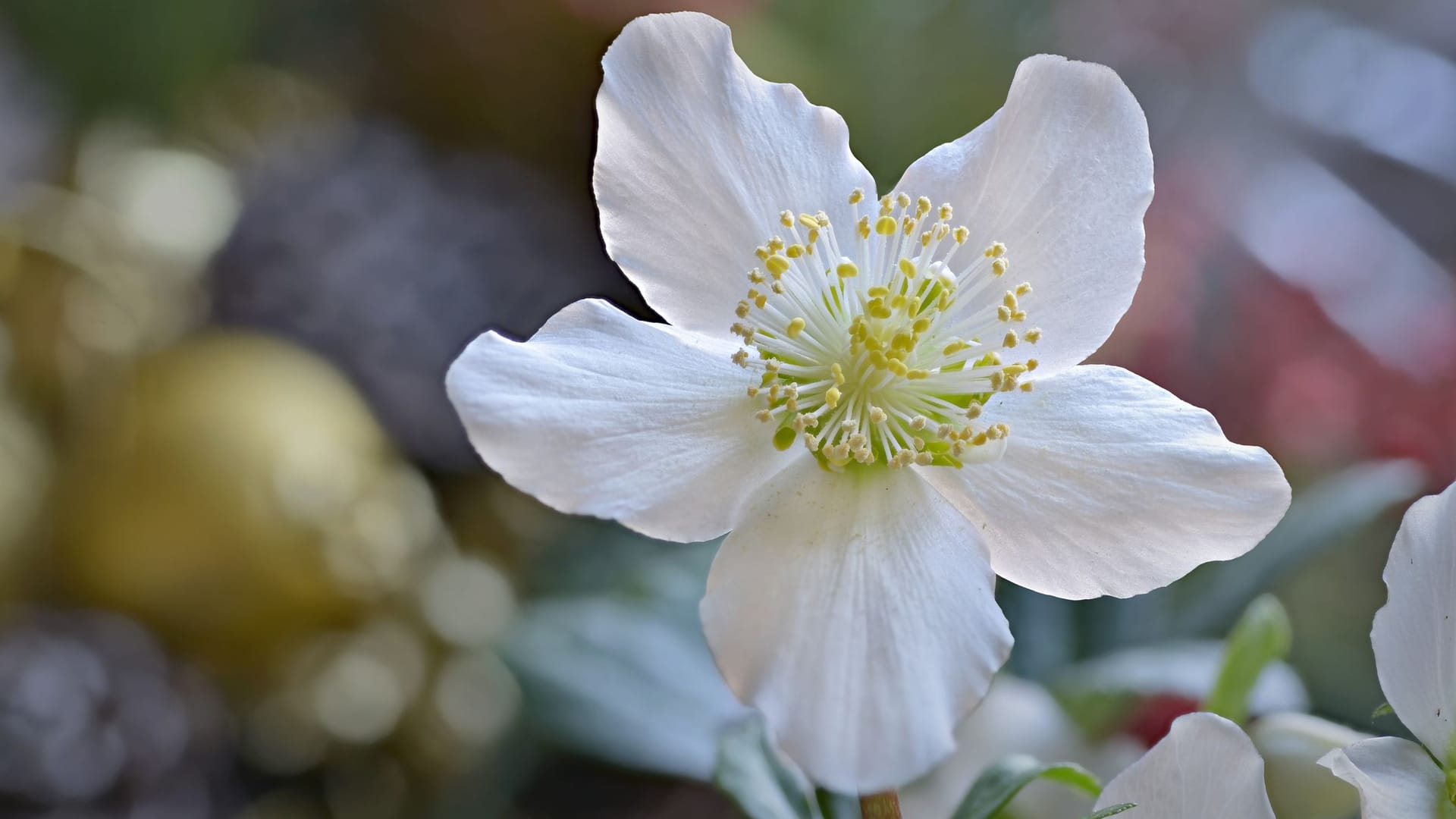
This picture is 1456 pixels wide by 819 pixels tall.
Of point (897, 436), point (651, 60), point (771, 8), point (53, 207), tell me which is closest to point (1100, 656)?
point (897, 436)

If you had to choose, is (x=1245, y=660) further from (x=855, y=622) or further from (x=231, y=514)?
(x=231, y=514)

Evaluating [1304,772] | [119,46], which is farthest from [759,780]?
[119,46]

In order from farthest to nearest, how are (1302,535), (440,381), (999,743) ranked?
(440,381)
(1302,535)
(999,743)

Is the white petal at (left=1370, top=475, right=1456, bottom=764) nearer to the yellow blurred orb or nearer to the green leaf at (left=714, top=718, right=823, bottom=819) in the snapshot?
the green leaf at (left=714, top=718, right=823, bottom=819)

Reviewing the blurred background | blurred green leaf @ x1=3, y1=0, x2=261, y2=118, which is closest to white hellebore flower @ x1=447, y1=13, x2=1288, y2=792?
the blurred background

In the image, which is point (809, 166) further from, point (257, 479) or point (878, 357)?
point (257, 479)
